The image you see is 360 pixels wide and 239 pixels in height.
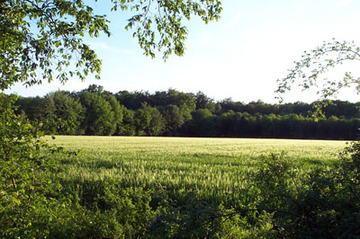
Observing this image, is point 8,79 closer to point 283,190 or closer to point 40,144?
point 40,144

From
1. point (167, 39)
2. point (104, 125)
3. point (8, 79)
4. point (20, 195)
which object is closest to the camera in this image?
point (20, 195)

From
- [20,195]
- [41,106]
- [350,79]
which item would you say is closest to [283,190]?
[350,79]

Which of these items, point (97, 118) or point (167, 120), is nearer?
point (97, 118)

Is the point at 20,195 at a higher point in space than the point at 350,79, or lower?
lower

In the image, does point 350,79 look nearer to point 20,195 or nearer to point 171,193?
point 20,195

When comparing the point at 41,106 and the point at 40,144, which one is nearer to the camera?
the point at 40,144

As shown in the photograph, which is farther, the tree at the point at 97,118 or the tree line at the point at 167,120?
the tree at the point at 97,118

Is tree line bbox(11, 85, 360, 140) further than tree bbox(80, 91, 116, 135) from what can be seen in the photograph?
No

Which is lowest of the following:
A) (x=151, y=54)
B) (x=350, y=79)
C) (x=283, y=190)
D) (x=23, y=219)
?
(x=23, y=219)

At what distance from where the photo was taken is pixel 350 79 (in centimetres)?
315

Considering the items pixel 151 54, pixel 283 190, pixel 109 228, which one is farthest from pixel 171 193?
pixel 283 190

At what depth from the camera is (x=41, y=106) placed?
6856 cm

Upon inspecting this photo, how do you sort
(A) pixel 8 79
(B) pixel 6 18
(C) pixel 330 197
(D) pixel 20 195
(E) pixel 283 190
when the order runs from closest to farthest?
1. (C) pixel 330 197
2. (E) pixel 283 190
3. (D) pixel 20 195
4. (B) pixel 6 18
5. (A) pixel 8 79

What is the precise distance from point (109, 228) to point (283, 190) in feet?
9.40
